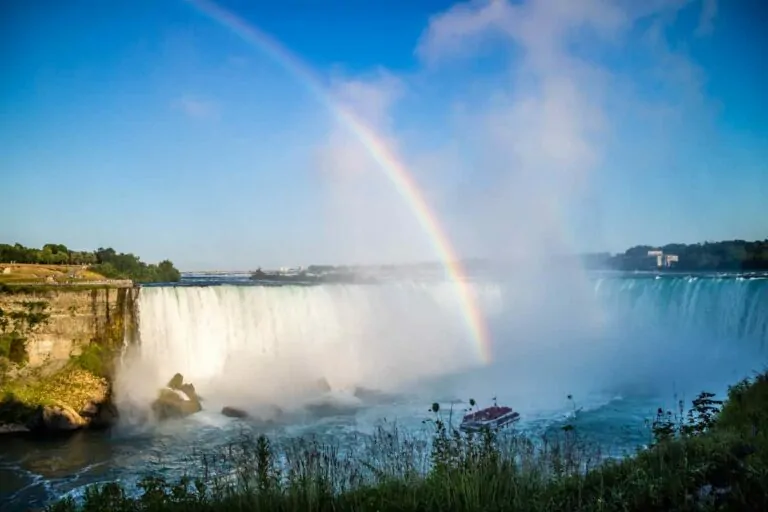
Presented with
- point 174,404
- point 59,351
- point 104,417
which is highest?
point 59,351

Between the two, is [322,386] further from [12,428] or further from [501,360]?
[12,428]

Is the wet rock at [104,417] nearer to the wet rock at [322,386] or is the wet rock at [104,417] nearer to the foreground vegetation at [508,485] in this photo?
the wet rock at [322,386]

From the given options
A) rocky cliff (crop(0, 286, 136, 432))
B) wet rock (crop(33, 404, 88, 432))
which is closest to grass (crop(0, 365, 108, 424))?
rocky cliff (crop(0, 286, 136, 432))

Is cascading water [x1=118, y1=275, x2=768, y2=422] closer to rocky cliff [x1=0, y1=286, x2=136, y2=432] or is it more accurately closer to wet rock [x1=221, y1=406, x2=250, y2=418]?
rocky cliff [x1=0, y1=286, x2=136, y2=432]

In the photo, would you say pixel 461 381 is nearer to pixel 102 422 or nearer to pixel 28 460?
pixel 102 422

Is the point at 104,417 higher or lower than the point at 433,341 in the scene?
lower

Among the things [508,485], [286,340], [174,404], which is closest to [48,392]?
[174,404]
